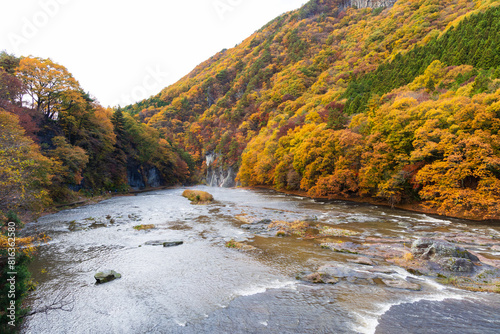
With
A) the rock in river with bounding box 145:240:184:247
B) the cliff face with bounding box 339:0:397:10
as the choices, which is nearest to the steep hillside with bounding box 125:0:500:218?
the cliff face with bounding box 339:0:397:10

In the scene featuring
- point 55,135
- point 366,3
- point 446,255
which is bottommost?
point 446,255

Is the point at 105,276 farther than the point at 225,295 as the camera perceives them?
Yes

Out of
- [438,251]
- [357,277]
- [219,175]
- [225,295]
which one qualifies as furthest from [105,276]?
[219,175]

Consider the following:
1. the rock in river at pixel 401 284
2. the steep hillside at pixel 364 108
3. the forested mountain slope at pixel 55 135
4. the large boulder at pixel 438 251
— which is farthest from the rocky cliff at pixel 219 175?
the rock in river at pixel 401 284

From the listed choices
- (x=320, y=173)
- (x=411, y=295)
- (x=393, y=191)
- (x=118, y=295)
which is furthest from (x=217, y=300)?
(x=320, y=173)

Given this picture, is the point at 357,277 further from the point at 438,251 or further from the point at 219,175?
the point at 219,175

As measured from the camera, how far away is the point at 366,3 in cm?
11962

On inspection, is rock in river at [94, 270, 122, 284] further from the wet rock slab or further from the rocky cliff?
the rocky cliff

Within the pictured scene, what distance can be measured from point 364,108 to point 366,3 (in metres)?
114

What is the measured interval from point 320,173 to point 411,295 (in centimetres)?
2993

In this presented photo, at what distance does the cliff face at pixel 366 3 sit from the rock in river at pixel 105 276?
470 feet

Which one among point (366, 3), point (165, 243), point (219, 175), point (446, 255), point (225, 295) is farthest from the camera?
point (366, 3)

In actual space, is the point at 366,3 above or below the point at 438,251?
above

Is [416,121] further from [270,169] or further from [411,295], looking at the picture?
[270,169]
